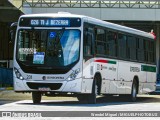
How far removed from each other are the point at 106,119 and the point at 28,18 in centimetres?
750

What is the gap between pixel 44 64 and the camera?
777 inches

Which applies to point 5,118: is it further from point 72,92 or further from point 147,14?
point 147,14

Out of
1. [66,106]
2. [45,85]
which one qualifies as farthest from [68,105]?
[45,85]

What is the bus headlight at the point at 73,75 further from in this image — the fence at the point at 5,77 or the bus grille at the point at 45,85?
the fence at the point at 5,77

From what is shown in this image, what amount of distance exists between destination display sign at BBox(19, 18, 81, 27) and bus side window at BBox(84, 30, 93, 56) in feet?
1.72

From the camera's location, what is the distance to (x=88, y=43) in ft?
66.9

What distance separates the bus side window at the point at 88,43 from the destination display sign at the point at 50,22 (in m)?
0.52

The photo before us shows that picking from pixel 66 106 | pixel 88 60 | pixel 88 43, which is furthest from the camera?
pixel 88 43

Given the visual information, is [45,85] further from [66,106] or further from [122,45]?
[122,45]

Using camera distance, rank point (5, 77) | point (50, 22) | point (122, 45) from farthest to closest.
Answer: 1. point (5, 77)
2. point (122, 45)
3. point (50, 22)

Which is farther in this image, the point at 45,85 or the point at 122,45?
the point at 122,45

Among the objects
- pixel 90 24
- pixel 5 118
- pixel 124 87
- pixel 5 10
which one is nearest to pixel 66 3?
pixel 5 10

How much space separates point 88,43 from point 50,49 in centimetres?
147

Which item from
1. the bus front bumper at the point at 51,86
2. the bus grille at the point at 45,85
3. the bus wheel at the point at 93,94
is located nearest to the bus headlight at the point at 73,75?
the bus front bumper at the point at 51,86
